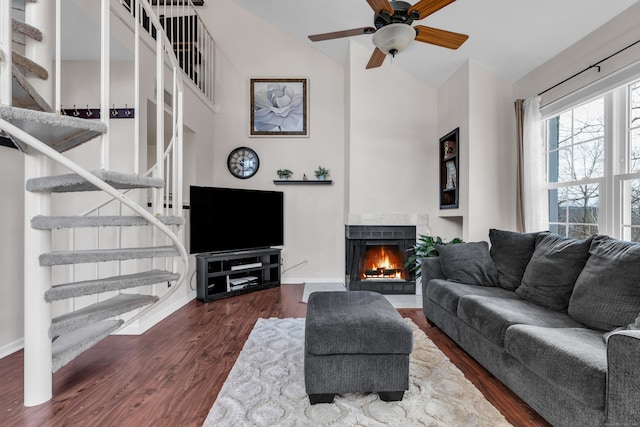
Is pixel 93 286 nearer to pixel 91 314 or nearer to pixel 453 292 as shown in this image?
pixel 91 314

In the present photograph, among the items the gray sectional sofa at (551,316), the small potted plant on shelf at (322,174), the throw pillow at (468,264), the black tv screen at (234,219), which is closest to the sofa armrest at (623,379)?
the gray sectional sofa at (551,316)

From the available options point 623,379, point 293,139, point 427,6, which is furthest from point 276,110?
point 623,379

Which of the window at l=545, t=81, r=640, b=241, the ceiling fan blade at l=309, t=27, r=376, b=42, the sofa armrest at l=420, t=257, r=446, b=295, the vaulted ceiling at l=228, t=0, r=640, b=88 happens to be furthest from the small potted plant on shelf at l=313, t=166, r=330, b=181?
the window at l=545, t=81, r=640, b=241

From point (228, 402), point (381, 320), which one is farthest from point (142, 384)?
point (381, 320)

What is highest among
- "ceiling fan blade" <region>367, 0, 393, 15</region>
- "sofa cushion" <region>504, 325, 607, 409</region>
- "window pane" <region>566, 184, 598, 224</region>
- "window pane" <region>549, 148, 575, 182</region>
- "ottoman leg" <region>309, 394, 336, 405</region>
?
"ceiling fan blade" <region>367, 0, 393, 15</region>

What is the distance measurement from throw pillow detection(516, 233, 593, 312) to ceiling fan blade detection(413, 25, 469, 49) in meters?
1.67

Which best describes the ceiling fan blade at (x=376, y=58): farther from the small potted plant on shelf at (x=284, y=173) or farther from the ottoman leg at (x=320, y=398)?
the ottoman leg at (x=320, y=398)

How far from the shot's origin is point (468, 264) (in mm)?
2822

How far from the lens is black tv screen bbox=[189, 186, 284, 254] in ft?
12.1

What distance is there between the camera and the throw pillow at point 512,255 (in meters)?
2.57

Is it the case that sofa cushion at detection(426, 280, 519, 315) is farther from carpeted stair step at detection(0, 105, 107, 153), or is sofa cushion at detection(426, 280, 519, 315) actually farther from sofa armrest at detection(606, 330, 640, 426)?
carpeted stair step at detection(0, 105, 107, 153)

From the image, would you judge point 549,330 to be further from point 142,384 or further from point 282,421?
point 142,384

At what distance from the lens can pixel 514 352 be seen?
1.65 metres

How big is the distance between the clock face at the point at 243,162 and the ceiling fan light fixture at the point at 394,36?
2861 millimetres
